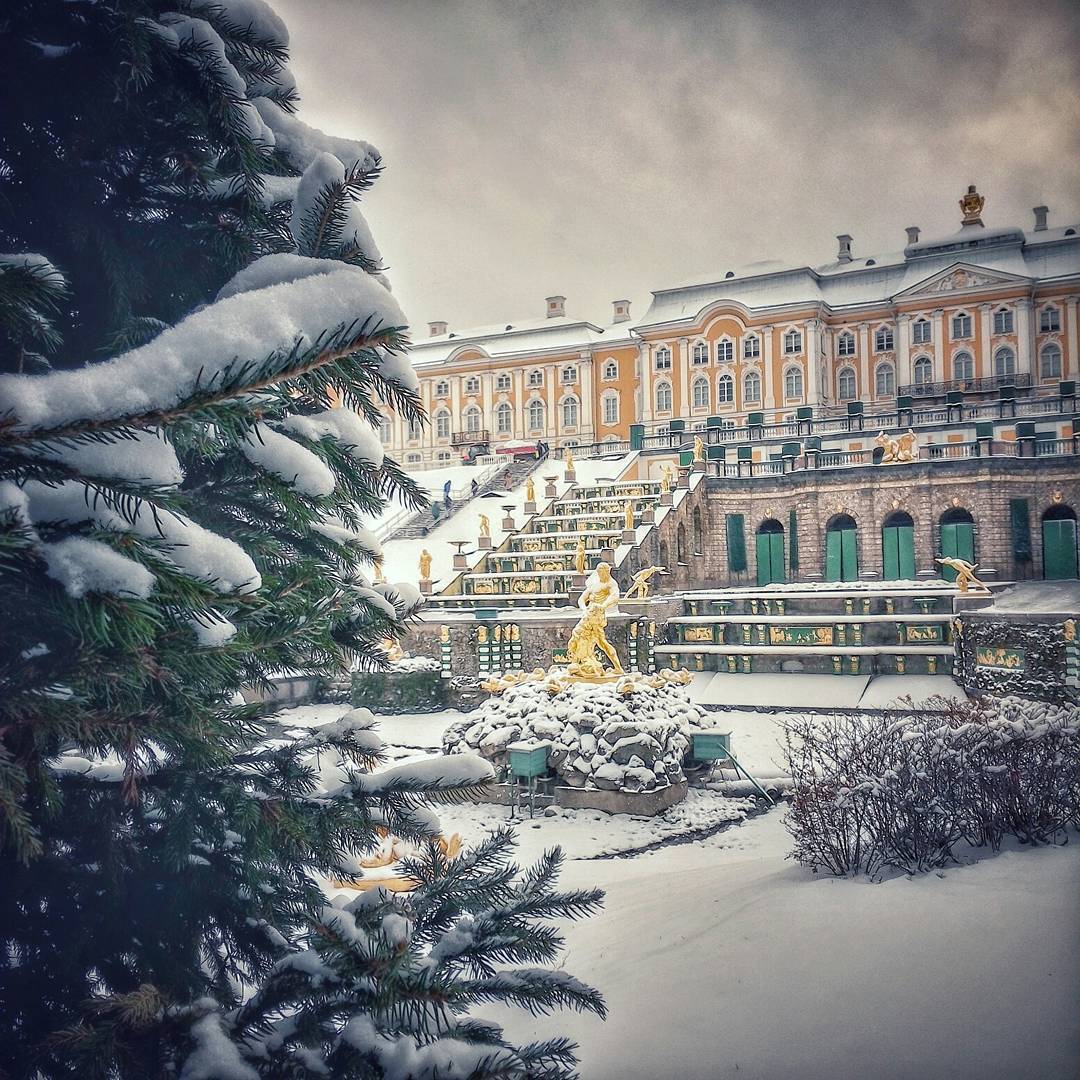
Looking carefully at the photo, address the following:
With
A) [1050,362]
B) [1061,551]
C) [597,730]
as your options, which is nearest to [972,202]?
[597,730]

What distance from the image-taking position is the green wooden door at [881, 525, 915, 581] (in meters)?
19.7

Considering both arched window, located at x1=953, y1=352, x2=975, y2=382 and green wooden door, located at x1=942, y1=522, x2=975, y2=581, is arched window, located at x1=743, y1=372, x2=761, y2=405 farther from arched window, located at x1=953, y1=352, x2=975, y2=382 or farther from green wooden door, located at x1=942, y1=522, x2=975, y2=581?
green wooden door, located at x1=942, y1=522, x2=975, y2=581

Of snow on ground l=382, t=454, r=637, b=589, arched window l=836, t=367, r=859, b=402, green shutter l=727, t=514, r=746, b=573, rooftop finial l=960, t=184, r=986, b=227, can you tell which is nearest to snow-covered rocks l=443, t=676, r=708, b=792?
rooftop finial l=960, t=184, r=986, b=227

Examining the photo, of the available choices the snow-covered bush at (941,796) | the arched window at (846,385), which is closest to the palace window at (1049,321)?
the arched window at (846,385)

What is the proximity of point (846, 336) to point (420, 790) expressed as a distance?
38.3m

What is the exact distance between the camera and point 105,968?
196cm

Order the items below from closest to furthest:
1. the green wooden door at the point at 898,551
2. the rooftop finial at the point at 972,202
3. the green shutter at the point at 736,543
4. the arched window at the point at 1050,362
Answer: the rooftop finial at the point at 972,202
the green wooden door at the point at 898,551
the green shutter at the point at 736,543
the arched window at the point at 1050,362

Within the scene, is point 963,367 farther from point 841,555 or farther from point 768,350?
point 841,555

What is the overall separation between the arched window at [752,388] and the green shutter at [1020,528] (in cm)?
2065

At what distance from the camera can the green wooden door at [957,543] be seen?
17906 mm

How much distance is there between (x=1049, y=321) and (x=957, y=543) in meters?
16.5

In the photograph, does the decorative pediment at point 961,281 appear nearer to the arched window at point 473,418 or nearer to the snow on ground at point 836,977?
the arched window at point 473,418

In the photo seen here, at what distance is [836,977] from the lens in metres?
3.10

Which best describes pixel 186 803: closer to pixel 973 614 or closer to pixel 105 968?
pixel 105 968
